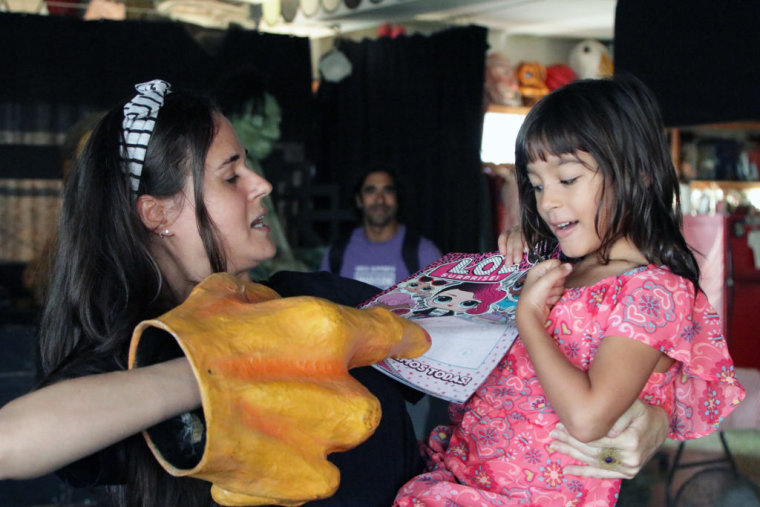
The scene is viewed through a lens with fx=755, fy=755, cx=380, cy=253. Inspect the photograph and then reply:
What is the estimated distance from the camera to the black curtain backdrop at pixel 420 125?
4789 millimetres

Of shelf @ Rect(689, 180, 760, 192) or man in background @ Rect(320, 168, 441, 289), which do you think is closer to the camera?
man in background @ Rect(320, 168, 441, 289)

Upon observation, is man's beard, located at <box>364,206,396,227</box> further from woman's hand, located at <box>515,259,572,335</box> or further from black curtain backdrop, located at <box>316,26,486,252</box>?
woman's hand, located at <box>515,259,572,335</box>

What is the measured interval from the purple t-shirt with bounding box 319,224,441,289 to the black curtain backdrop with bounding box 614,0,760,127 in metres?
1.50

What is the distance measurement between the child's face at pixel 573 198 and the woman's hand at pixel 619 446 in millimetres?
Result: 306

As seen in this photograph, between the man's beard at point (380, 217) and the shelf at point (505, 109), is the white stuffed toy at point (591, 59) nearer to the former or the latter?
the shelf at point (505, 109)

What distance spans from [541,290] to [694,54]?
2093 millimetres

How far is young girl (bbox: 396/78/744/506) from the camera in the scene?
1290mm

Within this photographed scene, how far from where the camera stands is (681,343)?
1.26m

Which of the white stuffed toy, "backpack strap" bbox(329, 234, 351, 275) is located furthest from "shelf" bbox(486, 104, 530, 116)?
"backpack strap" bbox(329, 234, 351, 275)

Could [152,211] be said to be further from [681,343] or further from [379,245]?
[379,245]

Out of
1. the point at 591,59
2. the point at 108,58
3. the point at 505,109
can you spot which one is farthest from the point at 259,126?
the point at 591,59

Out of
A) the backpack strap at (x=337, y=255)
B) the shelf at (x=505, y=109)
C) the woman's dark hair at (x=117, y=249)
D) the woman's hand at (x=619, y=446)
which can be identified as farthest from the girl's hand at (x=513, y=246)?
the shelf at (x=505, y=109)

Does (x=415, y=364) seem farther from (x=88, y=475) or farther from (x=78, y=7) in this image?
(x=78, y=7)

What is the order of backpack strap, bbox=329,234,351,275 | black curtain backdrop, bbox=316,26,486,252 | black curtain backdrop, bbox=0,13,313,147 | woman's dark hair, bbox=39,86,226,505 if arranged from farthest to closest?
black curtain backdrop, bbox=316,26,486,252, backpack strap, bbox=329,234,351,275, black curtain backdrop, bbox=0,13,313,147, woman's dark hair, bbox=39,86,226,505
